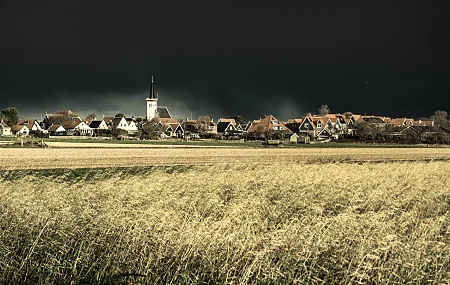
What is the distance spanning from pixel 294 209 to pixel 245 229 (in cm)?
408

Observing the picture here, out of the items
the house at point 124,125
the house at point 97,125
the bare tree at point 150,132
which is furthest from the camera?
the house at point 97,125

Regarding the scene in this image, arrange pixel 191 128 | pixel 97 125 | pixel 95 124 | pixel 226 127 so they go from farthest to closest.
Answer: pixel 95 124, pixel 97 125, pixel 191 128, pixel 226 127

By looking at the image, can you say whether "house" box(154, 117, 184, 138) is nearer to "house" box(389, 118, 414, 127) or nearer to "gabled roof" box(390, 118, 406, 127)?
"house" box(389, 118, 414, 127)

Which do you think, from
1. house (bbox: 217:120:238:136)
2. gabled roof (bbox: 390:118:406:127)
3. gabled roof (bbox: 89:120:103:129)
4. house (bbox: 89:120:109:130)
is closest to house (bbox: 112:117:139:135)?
house (bbox: 89:120:109:130)

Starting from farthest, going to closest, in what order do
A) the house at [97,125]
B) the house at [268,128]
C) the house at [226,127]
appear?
the house at [97,125]
the house at [226,127]
the house at [268,128]

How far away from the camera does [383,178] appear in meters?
23.0

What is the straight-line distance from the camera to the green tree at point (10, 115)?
18450 centimetres

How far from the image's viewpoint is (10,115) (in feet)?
612

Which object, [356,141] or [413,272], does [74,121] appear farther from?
[413,272]

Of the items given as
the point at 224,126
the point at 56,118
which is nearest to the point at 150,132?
the point at 224,126

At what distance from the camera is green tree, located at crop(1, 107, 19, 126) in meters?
184

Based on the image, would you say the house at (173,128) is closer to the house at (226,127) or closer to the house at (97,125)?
the house at (226,127)

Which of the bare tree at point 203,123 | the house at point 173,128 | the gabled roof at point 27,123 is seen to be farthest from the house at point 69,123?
the bare tree at point 203,123

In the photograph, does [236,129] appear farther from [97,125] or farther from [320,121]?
[97,125]
